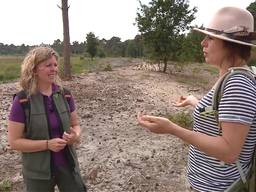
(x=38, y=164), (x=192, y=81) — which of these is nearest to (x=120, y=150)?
(x=38, y=164)

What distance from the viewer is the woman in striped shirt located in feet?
6.49

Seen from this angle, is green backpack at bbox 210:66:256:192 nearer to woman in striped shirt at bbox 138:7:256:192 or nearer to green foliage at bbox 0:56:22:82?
woman in striped shirt at bbox 138:7:256:192

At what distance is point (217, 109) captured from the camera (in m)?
2.11

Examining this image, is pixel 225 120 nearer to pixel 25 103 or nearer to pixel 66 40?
pixel 25 103

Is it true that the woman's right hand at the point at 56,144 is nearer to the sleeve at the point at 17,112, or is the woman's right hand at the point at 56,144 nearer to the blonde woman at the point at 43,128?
the blonde woman at the point at 43,128

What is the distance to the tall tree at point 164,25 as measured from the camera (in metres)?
19.1

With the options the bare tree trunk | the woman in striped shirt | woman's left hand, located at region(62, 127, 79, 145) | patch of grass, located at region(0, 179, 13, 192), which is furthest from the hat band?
the bare tree trunk

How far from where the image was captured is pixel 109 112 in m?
9.48

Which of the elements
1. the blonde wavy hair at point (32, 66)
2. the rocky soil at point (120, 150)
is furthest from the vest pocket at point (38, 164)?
the rocky soil at point (120, 150)

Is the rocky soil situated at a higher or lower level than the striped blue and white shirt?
lower

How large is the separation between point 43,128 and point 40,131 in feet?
0.11

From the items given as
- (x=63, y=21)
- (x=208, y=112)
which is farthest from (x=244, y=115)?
(x=63, y=21)

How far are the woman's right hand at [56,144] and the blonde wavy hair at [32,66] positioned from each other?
43cm

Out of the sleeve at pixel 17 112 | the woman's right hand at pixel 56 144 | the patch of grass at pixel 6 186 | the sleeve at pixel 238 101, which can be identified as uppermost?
the sleeve at pixel 238 101
